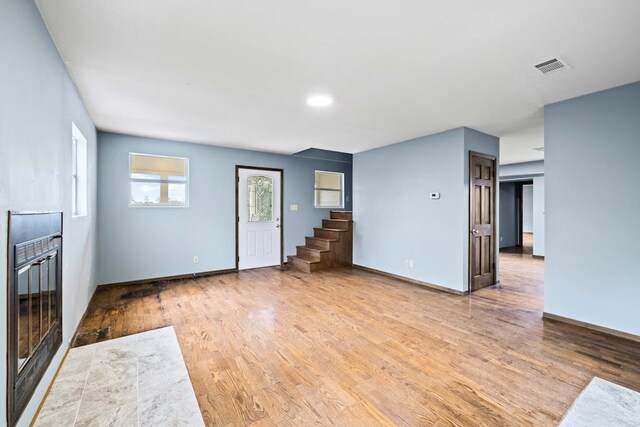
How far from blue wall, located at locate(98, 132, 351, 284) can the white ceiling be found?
1.03 m

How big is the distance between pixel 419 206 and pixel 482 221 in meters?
0.95

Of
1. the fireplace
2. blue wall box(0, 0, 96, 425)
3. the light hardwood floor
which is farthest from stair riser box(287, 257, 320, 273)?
the fireplace

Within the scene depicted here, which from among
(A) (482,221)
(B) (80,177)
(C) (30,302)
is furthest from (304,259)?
(C) (30,302)

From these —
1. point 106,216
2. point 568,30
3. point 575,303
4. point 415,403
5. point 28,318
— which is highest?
point 568,30

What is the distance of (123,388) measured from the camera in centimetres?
196

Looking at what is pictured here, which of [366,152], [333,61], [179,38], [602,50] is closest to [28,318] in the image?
[179,38]

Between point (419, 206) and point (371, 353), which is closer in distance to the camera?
point (371, 353)

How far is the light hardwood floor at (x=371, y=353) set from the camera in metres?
1.76

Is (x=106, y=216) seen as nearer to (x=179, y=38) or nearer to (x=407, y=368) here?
(x=179, y=38)

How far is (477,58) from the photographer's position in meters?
2.21

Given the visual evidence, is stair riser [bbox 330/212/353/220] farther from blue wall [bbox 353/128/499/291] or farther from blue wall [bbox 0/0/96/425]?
blue wall [bbox 0/0/96/425]

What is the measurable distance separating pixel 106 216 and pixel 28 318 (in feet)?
10.8

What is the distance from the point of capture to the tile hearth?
1677 millimetres

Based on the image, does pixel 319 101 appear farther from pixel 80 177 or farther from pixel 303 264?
pixel 303 264
